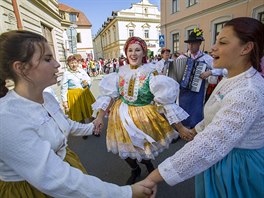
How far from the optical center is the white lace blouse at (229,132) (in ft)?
3.29

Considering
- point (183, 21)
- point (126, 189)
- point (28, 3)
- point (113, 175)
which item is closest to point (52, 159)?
point (126, 189)

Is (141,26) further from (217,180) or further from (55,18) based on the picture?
(217,180)

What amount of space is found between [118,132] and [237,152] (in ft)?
4.51

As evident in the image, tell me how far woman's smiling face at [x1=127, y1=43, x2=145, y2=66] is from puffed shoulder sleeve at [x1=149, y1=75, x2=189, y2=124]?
0.38m

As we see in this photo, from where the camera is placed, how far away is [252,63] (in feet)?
3.85

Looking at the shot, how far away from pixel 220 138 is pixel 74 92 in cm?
383

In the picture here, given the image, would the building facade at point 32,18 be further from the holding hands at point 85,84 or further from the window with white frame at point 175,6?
the window with white frame at point 175,6

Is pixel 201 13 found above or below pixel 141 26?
below

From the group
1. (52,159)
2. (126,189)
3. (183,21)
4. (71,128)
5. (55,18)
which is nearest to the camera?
(52,159)

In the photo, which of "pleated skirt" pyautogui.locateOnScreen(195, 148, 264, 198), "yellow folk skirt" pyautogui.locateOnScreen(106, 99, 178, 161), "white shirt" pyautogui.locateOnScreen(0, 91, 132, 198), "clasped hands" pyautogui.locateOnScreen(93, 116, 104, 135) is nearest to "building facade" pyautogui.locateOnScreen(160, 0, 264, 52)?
"yellow folk skirt" pyautogui.locateOnScreen(106, 99, 178, 161)

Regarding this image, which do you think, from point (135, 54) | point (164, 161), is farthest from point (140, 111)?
point (164, 161)

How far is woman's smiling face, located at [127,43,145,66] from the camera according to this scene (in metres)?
2.27

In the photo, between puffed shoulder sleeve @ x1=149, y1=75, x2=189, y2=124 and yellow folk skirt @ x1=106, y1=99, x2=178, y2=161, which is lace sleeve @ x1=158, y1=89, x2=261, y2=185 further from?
yellow folk skirt @ x1=106, y1=99, x2=178, y2=161

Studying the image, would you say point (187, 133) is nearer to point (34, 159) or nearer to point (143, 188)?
point (143, 188)
